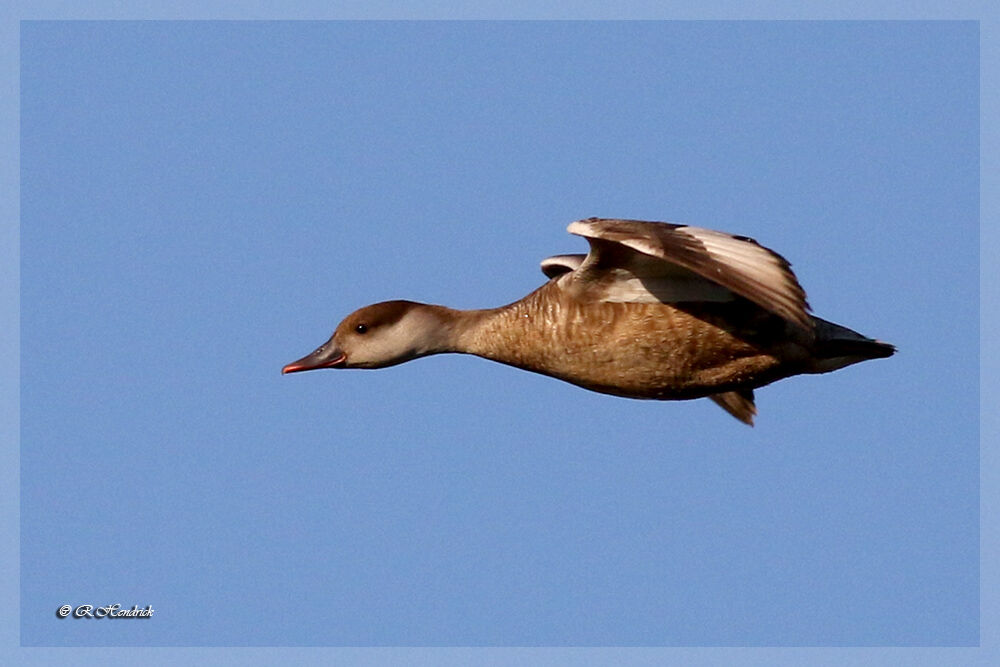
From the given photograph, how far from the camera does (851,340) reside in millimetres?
10250

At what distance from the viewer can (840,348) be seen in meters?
10.2

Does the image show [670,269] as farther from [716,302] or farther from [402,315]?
[402,315]

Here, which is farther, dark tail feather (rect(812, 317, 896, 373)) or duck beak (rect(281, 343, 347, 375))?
duck beak (rect(281, 343, 347, 375))

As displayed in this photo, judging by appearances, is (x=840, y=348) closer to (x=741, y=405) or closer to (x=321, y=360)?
(x=741, y=405)

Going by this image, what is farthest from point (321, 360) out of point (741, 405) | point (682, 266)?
point (741, 405)

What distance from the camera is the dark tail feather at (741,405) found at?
39.6 ft

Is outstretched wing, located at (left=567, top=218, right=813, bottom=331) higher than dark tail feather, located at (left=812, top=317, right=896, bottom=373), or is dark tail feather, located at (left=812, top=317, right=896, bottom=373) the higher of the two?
outstretched wing, located at (left=567, top=218, right=813, bottom=331)

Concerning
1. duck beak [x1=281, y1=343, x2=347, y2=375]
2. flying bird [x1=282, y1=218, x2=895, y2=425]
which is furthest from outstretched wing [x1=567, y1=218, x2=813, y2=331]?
duck beak [x1=281, y1=343, x2=347, y2=375]

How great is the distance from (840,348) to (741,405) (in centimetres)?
194

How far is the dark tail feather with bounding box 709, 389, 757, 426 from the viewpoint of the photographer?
39.6 ft

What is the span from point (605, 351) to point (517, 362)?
0.66m

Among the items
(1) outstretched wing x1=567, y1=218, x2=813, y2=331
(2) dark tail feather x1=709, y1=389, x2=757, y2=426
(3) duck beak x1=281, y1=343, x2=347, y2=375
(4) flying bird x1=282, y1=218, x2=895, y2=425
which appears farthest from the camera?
(2) dark tail feather x1=709, y1=389, x2=757, y2=426

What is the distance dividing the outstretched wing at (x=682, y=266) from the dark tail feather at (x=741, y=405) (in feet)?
8.11

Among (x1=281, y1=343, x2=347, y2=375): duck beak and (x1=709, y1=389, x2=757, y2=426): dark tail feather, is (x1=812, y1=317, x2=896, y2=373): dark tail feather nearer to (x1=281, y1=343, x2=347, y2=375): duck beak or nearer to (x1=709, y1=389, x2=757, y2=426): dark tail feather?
(x1=709, y1=389, x2=757, y2=426): dark tail feather
